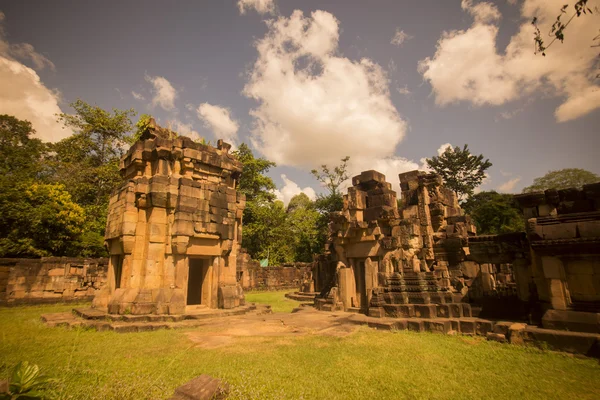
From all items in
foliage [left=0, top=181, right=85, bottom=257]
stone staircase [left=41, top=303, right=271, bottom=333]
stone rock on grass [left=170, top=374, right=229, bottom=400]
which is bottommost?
stone rock on grass [left=170, top=374, right=229, bottom=400]

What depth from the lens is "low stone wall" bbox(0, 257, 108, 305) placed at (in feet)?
42.6

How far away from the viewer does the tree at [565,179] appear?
1570 inches

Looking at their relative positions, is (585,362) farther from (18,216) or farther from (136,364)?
(18,216)

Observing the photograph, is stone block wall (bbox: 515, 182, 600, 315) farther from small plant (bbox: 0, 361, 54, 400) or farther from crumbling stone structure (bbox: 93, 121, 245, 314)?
crumbling stone structure (bbox: 93, 121, 245, 314)

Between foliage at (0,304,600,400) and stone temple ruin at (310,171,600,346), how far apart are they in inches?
50.3

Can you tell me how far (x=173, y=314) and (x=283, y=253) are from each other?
23.3 metres

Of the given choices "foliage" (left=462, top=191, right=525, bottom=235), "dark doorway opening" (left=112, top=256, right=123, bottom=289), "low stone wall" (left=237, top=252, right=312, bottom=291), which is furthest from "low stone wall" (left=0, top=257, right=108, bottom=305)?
"foliage" (left=462, top=191, right=525, bottom=235)

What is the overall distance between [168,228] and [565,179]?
5012cm

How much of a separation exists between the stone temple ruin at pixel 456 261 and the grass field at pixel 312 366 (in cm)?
133

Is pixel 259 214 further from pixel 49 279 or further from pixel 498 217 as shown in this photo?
pixel 498 217

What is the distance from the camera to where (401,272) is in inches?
379

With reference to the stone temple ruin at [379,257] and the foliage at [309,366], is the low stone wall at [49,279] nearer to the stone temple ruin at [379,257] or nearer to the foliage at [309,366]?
the stone temple ruin at [379,257]

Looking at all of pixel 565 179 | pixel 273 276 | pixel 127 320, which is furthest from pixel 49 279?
pixel 565 179

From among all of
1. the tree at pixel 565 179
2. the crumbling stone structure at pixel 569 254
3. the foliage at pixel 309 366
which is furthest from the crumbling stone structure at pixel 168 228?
the tree at pixel 565 179
